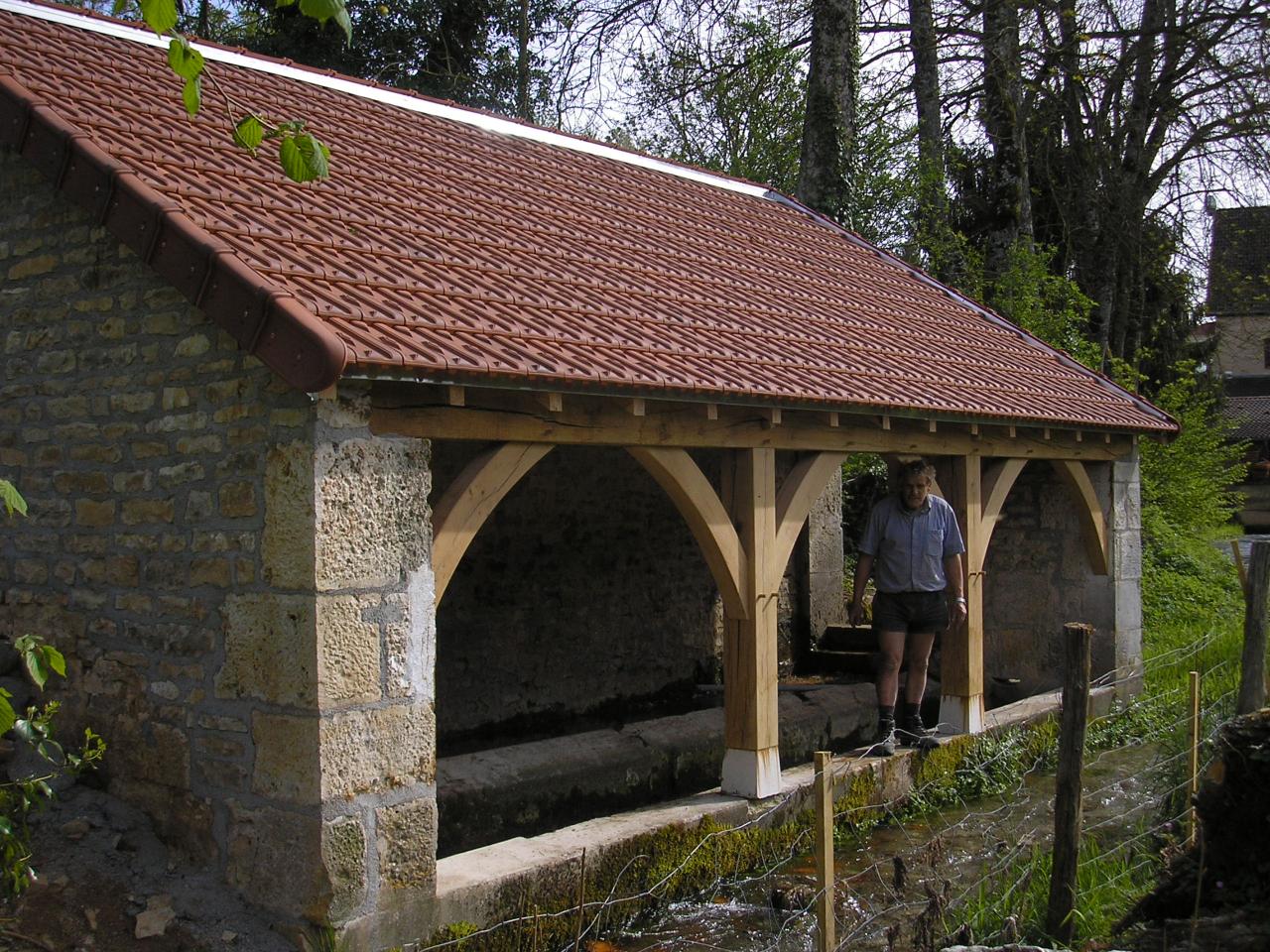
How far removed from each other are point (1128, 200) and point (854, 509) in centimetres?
539

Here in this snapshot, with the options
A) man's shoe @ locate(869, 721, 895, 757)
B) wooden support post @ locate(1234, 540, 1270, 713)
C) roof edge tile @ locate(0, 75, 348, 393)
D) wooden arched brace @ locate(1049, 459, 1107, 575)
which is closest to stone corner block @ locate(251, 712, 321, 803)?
roof edge tile @ locate(0, 75, 348, 393)

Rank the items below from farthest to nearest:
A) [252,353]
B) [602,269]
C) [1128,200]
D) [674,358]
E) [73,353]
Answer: [1128,200]
[602,269]
[674,358]
[73,353]
[252,353]

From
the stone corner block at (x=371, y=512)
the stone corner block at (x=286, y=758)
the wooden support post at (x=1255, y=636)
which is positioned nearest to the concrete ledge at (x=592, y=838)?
the stone corner block at (x=286, y=758)

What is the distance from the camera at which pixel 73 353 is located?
5.12 metres

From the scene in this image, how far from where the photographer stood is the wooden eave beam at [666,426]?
14.9 ft

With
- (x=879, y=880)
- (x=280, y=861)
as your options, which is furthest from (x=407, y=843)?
(x=879, y=880)

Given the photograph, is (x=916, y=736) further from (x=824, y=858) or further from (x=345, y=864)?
(x=345, y=864)

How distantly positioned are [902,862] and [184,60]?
3.63 metres

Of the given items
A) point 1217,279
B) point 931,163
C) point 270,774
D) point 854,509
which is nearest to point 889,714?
point 270,774

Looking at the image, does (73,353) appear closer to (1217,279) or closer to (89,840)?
(89,840)

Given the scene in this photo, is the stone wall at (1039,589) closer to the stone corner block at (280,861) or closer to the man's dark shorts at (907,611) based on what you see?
the man's dark shorts at (907,611)

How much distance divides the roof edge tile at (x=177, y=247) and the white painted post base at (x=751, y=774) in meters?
2.99

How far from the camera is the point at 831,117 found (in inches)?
496

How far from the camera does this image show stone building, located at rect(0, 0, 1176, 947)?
14.0 feet
